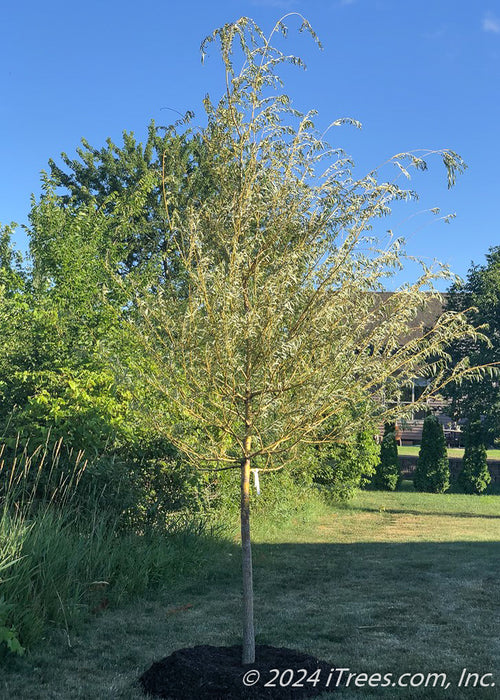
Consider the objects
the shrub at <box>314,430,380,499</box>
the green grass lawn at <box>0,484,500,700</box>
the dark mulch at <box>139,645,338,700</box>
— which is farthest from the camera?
the shrub at <box>314,430,380,499</box>

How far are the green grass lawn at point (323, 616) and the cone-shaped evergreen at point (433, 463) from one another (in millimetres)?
9337

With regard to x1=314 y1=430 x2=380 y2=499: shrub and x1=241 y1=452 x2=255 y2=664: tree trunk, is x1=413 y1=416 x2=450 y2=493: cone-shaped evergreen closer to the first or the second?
x1=314 y1=430 x2=380 y2=499: shrub

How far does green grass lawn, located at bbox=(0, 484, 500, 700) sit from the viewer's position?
5359 mm

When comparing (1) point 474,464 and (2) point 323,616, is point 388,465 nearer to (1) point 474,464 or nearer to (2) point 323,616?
(1) point 474,464

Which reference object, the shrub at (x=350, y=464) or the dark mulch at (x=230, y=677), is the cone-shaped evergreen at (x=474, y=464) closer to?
the shrub at (x=350, y=464)

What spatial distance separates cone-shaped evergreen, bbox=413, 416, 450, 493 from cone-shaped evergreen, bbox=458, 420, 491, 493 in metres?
0.74

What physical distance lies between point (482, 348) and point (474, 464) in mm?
4173

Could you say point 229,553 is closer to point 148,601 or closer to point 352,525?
point 148,601

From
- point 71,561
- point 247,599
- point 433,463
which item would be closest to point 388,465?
point 433,463

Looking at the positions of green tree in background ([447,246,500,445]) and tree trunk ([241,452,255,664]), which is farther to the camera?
green tree in background ([447,246,500,445])

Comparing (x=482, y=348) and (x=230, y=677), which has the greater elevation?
(x=482, y=348)

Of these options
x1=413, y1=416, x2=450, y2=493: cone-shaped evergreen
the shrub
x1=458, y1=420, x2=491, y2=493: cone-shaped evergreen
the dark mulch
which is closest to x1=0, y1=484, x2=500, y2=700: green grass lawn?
the dark mulch

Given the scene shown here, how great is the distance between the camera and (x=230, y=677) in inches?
193

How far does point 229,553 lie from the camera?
10.1m
